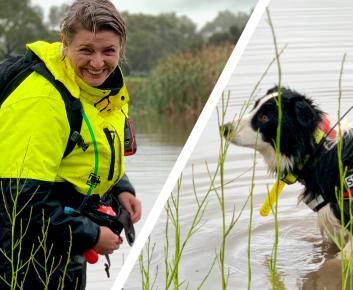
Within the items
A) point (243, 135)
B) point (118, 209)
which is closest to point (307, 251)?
point (243, 135)

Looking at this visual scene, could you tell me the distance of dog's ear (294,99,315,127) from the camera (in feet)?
14.8

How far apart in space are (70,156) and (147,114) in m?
6.00

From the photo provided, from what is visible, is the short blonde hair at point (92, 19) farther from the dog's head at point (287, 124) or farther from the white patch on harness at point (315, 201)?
the white patch on harness at point (315, 201)

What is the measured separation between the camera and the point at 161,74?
936 centimetres

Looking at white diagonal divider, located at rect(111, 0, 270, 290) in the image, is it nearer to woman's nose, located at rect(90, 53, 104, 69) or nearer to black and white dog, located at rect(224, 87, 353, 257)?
woman's nose, located at rect(90, 53, 104, 69)

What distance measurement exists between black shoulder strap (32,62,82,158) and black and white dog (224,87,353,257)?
1.60 metres

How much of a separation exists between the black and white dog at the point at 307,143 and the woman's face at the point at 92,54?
1.39 meters

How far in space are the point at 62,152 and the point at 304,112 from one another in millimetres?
1929

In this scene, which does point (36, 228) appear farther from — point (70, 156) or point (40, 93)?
point (40, 93)

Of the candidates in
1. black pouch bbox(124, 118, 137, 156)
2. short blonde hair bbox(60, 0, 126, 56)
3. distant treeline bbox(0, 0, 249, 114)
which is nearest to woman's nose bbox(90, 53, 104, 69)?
short blonde hair bbox(60, 0, 126, 56)

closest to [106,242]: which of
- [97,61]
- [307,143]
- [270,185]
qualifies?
[97,61]

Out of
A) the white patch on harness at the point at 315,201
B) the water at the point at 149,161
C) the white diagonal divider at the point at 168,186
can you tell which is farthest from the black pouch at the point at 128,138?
the white patch on harness at the point at 315,201

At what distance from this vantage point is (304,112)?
178 inches

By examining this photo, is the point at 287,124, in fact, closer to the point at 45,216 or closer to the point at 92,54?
the point at 92,54
